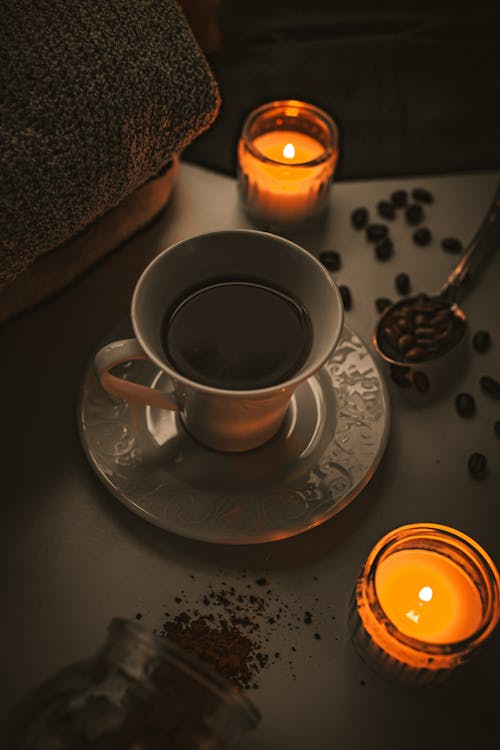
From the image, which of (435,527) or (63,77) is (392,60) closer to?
(63,77)

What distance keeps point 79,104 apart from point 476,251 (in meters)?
0.45

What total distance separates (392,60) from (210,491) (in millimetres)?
645

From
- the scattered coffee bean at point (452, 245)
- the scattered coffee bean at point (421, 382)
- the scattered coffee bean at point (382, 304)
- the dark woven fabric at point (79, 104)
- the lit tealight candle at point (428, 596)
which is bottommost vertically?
the lit tealight candle at point (428, 596)

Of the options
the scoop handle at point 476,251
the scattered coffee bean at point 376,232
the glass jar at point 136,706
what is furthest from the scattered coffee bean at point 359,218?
the glass jar at point 136,706

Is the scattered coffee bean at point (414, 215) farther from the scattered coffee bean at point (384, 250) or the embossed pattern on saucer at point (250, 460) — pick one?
the embossed pattern on saucer at point (250, 460)

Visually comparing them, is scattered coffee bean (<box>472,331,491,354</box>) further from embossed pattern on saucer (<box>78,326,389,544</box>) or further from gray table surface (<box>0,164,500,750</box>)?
embossed pattern on saucer (<box>78,326,389,544</box>)

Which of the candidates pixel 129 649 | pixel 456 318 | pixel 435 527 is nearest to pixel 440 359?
pixel 456 318

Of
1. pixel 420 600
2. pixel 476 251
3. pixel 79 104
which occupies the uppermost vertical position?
pixel 79 104

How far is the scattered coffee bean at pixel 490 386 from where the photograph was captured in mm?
806

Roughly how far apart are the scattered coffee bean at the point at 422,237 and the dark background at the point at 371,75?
97mm

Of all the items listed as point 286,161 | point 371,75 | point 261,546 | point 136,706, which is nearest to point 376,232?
point 286,161

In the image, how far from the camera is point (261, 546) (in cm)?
72

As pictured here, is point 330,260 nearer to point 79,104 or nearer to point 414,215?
point 414,215

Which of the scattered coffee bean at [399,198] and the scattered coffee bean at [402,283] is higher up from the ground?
the scattered coffee bean at [399,198]
